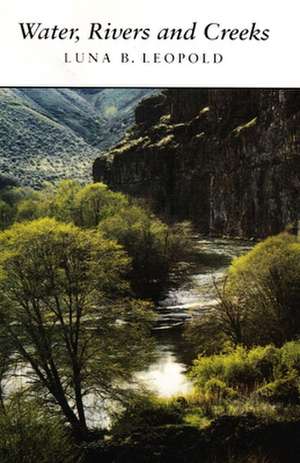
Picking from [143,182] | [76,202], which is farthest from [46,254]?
[143,182]

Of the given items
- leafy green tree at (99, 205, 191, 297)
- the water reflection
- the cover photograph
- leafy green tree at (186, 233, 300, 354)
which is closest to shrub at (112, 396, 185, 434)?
the cover photograph

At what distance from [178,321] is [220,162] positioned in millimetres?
85327

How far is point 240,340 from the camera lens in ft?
123

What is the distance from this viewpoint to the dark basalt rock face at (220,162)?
98.2 metres

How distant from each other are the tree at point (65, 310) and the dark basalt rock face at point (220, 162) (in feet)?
195

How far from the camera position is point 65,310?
34.6 meters

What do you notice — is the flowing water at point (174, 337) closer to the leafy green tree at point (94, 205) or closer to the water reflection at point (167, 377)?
the water reflection at point (167, 377)

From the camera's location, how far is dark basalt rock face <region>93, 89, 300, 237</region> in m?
98.2

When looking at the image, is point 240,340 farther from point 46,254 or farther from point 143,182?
point 143,182

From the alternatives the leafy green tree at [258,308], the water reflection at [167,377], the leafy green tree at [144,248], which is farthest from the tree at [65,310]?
the leafy green tree at [144,248]

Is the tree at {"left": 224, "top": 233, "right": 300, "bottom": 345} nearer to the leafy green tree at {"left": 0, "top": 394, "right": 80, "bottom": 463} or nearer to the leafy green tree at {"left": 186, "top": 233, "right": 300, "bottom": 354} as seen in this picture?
the leafy green tree at {"left": 186, "top": 233, "right": 300, "bottom": 354}

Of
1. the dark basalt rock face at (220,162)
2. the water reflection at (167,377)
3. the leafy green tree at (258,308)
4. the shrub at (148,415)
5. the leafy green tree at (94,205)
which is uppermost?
the dark basalt rock face at (220,162)

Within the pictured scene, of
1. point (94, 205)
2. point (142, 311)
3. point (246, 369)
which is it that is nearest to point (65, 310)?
point (142, 311)

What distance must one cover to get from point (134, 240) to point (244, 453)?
42203 millimetres
